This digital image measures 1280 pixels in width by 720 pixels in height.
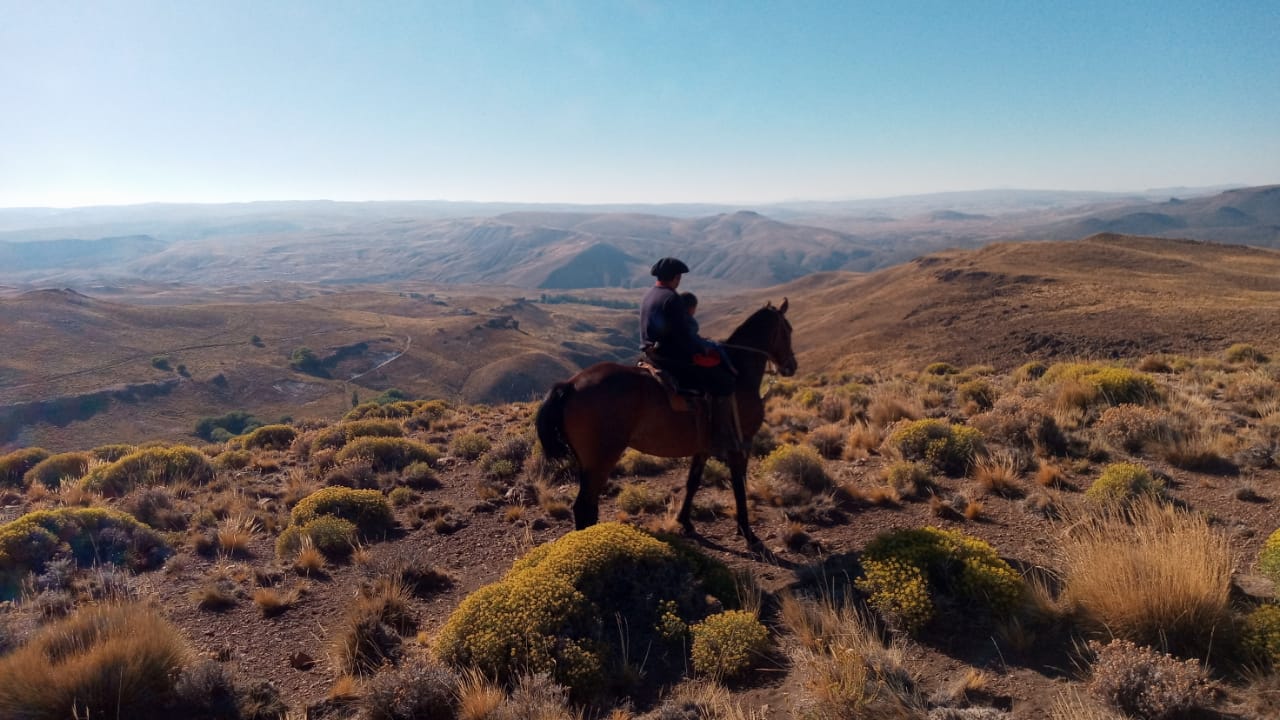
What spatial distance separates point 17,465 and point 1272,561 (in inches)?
728

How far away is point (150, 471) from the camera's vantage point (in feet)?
32.7

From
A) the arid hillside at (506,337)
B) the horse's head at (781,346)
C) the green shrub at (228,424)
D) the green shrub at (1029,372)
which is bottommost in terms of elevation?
the green shrub at (228,424)

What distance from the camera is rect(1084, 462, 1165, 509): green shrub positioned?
20.2 ft

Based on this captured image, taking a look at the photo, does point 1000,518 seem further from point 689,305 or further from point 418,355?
point 418,355

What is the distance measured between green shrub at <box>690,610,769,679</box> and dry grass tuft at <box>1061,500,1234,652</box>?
2.38m

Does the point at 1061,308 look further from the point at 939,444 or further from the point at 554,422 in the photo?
the point at 554,422

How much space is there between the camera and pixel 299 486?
9.25 metres

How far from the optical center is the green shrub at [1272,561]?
428 cm

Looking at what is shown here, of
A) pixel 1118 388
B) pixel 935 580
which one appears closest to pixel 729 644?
pixel 935 580

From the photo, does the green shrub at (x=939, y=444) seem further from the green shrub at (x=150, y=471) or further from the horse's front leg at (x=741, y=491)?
the green shrub at (x=150, y=471)

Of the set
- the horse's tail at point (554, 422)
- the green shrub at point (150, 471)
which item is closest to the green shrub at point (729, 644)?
the horse's tail at point (554, 422)

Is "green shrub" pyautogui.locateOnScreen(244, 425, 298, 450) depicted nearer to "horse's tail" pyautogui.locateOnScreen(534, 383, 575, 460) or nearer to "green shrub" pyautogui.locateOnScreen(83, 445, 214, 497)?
"green shrub" pyautogui.locateOnScreen(83, 445, 214, 497)

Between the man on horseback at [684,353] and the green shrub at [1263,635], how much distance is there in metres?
4.01

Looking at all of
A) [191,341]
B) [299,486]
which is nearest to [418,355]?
[191,341]
